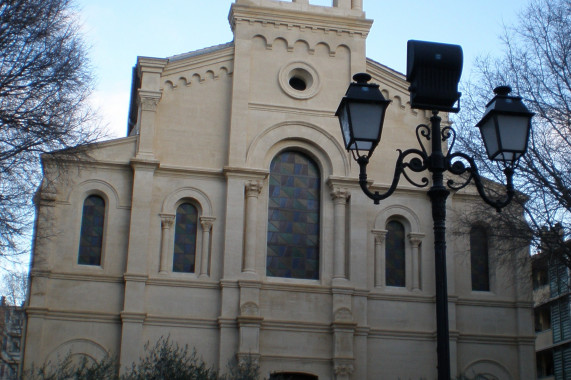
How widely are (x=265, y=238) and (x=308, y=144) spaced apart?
3.39 meters

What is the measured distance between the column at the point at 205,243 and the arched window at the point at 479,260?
Result: 27.1ft

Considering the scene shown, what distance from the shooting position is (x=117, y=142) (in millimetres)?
24562

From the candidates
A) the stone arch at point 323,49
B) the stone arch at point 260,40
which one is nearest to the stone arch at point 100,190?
the stone arch at point 260,40

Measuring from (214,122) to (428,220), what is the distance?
24.1ft

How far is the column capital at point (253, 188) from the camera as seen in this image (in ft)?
81.0

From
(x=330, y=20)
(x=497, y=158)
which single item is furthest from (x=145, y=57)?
(x=497, y=158)

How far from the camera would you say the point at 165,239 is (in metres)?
24.1

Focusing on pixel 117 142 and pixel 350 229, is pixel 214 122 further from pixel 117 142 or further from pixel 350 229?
pixel 350 229

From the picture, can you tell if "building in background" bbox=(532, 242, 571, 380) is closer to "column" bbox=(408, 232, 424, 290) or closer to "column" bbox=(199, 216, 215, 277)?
"column" bbox=(408, 232, 424, 290)

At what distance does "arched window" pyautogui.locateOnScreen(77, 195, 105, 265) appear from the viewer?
23.9 metres

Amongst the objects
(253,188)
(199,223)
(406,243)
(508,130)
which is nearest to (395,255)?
(406,243)

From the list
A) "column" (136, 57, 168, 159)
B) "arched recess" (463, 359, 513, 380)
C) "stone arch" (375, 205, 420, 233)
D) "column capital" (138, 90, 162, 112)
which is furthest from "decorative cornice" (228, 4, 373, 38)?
"arched recess" (463, 359, 513, 380)

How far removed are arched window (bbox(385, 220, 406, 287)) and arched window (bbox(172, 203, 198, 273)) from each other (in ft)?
19.7

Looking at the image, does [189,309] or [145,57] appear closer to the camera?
[189,309]
